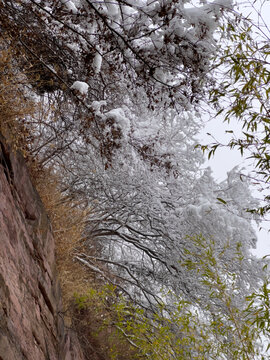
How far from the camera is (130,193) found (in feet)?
23.7

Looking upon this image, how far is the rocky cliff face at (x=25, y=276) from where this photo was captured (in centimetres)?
277

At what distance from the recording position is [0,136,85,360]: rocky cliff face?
277 centimetres

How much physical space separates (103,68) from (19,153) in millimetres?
1857

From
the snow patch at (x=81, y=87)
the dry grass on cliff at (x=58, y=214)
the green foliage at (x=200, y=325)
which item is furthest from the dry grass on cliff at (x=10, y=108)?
the green foliage at (x=200, y=325)

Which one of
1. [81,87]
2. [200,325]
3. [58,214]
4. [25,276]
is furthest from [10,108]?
[200,325]

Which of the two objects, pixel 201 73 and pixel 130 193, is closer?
pixel 201 73

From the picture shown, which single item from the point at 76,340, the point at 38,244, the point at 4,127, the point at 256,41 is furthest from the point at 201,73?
the point at 76,340

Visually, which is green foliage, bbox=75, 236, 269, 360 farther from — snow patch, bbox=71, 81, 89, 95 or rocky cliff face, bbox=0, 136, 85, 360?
snow patch, bbox=71, 81, 89, 95

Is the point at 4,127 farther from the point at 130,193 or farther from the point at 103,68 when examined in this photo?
the point at 130,193

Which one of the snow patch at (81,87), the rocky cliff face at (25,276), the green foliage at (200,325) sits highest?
the snow patch at (81,87)

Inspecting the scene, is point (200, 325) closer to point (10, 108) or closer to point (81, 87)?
point (81, 87)

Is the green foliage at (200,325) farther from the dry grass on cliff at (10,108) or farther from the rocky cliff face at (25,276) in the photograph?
the dry grass on cliff at (10,108)

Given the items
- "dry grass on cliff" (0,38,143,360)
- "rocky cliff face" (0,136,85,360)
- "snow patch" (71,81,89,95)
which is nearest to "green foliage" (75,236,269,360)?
"dry grass on cliff" (0,38,143,360)

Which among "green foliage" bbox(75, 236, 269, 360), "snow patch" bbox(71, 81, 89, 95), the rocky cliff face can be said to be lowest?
the rocky cliff face
